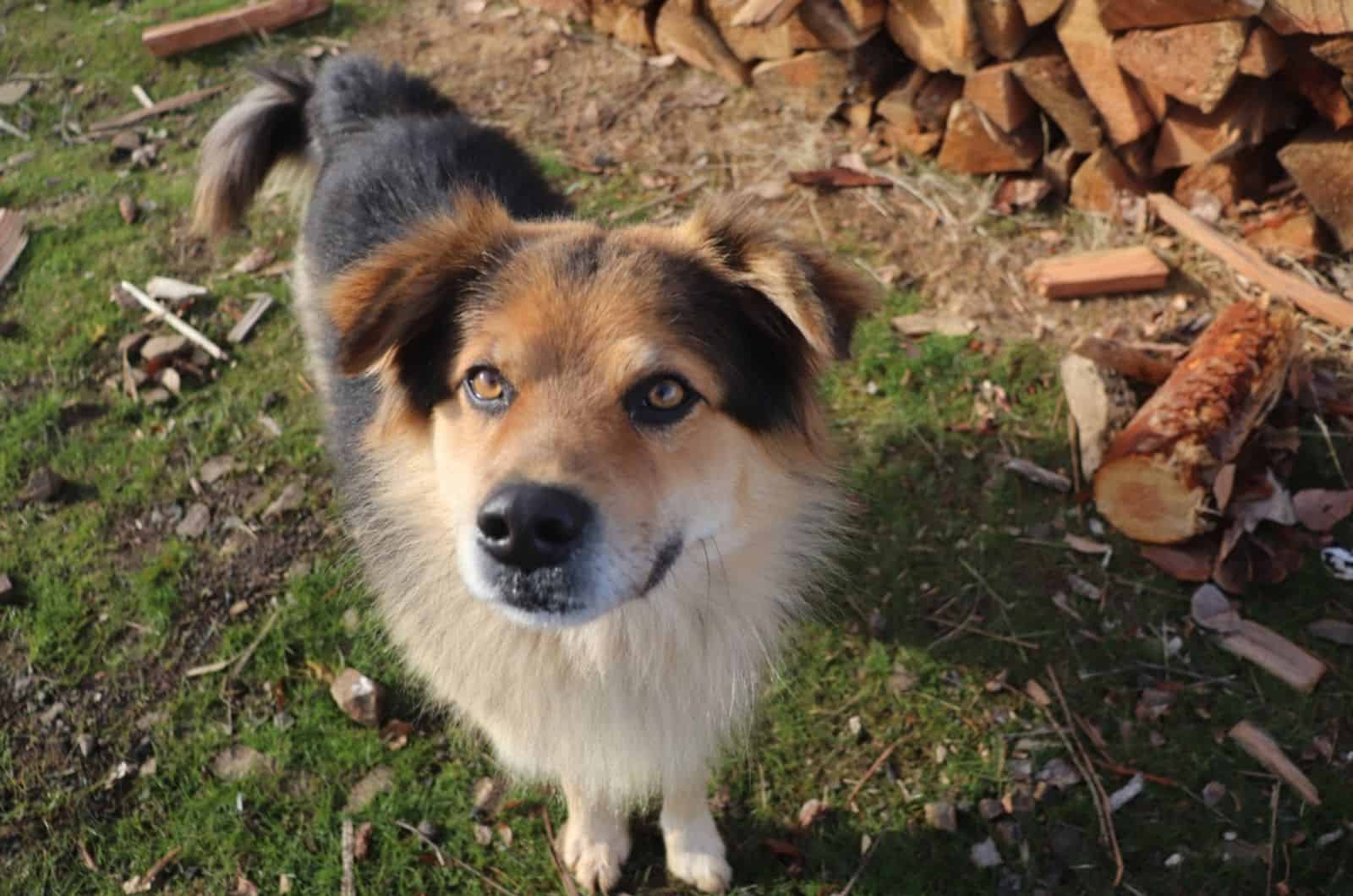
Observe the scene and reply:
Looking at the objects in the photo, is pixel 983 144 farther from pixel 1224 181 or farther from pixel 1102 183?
pixel 1224 181

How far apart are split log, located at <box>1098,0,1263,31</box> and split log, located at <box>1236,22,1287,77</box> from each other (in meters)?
0.11

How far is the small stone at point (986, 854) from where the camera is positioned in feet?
9.84

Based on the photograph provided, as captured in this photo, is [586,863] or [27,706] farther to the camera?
[27,706]

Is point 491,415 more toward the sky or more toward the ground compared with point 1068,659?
more toward the sky

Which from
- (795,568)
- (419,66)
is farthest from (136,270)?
(795,568)

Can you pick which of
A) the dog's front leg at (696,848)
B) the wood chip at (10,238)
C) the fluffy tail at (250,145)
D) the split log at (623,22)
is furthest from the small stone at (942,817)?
the wood chip at (10,238)

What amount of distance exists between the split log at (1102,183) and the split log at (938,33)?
739 millimetres

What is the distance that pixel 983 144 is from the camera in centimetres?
471

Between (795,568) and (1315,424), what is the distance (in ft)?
8.37

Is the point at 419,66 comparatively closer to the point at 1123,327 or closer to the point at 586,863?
the point at 1123,327

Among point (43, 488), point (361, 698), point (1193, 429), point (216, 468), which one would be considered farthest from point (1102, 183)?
point (43, 488)

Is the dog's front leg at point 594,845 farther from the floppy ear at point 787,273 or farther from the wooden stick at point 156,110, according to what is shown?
the wooden stick at point 156,110

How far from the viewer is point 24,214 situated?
5.30 meters

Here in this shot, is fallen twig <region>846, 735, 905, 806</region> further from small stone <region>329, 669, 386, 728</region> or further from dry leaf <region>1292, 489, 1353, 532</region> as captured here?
dry leaf <region>1292, 489, 1353, 532</region>
